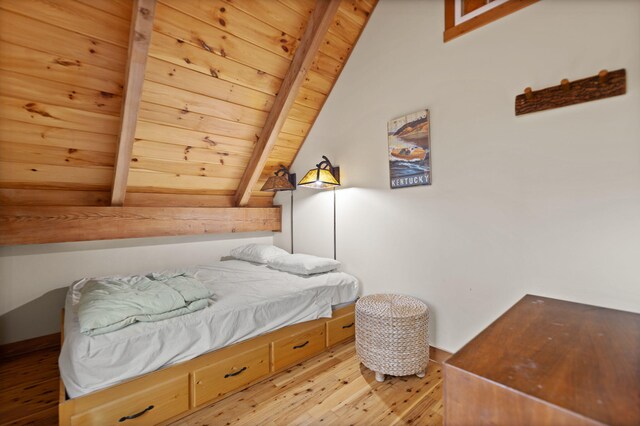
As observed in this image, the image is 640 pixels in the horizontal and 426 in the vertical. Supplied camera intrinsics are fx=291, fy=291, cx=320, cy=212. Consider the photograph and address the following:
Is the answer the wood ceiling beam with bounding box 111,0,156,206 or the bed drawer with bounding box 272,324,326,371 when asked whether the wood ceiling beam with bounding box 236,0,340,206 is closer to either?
the wood ceiling beam with bounding box 111,0,156,206

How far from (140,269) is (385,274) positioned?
238cm

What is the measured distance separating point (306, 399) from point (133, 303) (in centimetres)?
112

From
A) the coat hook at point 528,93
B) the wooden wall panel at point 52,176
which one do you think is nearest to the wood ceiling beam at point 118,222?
the wooden wall panel at point 52,176

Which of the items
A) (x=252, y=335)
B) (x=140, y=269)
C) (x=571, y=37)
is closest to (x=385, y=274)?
(x=252, y=335)

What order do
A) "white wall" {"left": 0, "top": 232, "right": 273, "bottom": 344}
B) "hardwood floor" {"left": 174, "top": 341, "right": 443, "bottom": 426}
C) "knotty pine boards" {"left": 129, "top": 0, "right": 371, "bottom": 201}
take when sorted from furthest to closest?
1. "white wall" {"left": 0, "top": 232, "right": 273, "bottom": 344}
2. "knotty pine boards" {"left": 129, "top": 0, "right": 371, "bottom": 201}
3. "hardwood floor" {"left": 174, "top": 341, "right": 443, "bottom": 426}

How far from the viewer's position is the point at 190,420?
157cm

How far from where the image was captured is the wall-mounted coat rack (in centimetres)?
141

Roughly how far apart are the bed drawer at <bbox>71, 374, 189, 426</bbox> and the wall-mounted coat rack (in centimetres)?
245

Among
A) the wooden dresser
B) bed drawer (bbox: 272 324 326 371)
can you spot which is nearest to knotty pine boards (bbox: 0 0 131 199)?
bed drawer (bbox: 272 324 326 371)

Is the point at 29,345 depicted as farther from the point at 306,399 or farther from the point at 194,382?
the point at 306,399

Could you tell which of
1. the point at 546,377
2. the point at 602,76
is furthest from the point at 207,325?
the point at 602,76

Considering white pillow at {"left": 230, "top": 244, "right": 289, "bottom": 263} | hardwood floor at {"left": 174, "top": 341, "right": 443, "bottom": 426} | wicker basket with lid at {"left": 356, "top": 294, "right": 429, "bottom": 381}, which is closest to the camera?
hardwood floor at {"left": 174, "top": 341, "right": 443, "bottom": 426}

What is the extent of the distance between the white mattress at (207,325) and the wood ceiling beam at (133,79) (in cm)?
100

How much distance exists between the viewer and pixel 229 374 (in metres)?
1.75
